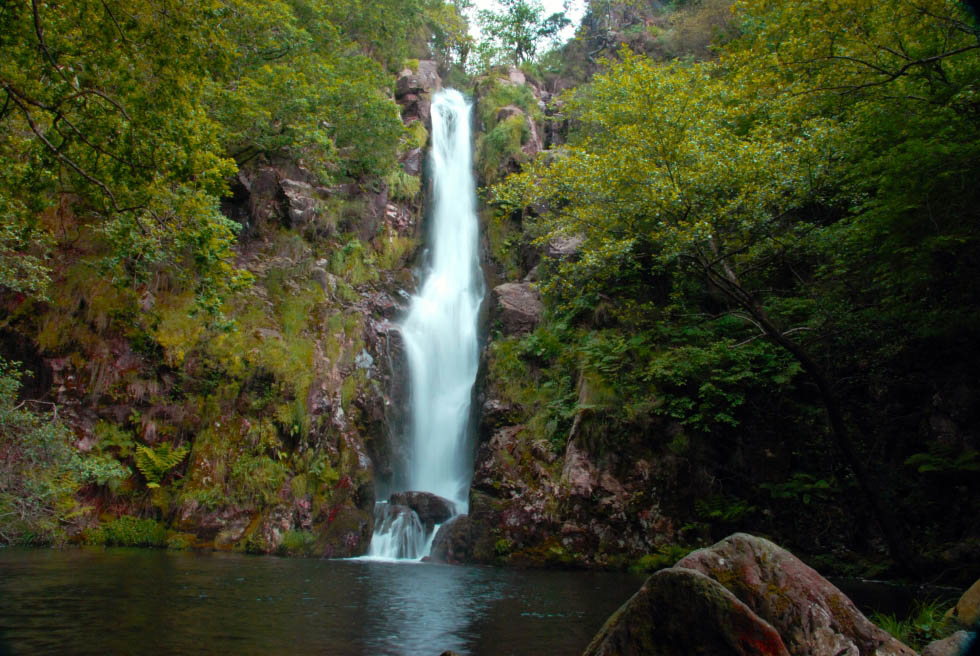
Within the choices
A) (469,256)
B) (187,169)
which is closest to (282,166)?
(469,256)

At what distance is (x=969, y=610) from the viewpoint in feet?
15.2

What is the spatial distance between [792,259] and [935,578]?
702cm

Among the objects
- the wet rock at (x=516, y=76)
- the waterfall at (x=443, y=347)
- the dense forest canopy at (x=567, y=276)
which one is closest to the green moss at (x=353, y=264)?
the dense forest canopy at (x=567, y=276)

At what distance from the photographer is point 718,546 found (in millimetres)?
4898

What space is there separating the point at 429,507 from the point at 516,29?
3194 cm

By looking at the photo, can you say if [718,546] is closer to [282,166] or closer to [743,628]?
[743,628]

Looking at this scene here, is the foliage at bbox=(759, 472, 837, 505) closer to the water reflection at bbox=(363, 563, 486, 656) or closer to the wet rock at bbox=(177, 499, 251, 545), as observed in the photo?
the water reflection at bbox=(363, 563, 486, 656)

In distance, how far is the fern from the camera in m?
14.5

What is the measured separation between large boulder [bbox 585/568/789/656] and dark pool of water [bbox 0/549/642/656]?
1.99 metres

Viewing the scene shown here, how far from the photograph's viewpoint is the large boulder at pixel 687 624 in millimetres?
3557

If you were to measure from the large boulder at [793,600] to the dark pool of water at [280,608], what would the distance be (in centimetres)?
183

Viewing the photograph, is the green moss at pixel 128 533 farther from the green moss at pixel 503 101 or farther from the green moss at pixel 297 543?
the green moss at pixel 503 101

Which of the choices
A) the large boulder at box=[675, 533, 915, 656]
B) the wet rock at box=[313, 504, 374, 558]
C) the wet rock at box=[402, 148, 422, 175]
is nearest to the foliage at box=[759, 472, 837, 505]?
the large boulder at box=[675, 533, 915, 656]

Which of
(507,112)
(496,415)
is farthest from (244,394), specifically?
(507,112)
